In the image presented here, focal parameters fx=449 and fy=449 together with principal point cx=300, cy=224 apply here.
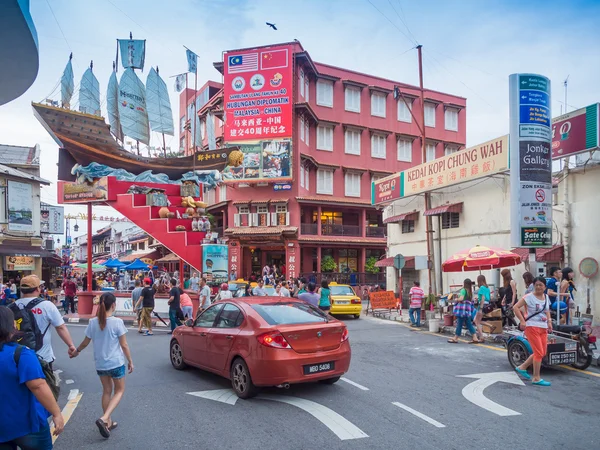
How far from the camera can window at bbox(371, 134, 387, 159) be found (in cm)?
3656

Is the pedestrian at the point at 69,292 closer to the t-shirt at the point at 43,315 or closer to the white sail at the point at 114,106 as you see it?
the white sail at the point at 114,106

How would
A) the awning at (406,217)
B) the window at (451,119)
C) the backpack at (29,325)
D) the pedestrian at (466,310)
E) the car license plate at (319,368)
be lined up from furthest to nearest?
the window at (451,119), the awning at (406,217), the pedestrian at (466,310), the car license plate at (319,368), the backpack at (29,325)

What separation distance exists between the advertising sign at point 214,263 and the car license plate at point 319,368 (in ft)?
45.7

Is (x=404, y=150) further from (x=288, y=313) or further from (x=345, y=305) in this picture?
(x=288, y=313)

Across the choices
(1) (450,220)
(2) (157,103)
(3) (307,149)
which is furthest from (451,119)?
(2) (157,103)

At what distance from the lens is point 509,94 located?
11.6 metres

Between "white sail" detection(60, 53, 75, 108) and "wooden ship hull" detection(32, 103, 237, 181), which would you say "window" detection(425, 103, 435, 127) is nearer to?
"wooden ship hull" detection(32, 103, 237, 181)

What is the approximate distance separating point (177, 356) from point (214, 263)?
1290 centimetres

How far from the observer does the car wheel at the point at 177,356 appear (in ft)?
27.6

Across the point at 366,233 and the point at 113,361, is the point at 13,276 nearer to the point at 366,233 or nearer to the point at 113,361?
the point at 366,233

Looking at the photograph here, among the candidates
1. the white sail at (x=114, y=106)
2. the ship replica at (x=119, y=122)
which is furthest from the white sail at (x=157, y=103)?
the white sail at (x=114, y=106)

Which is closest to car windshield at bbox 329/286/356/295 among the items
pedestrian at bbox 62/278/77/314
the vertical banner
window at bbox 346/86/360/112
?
the vertical banner

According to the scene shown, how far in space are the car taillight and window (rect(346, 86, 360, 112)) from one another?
3121 cm

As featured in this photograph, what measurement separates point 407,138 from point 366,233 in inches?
355
